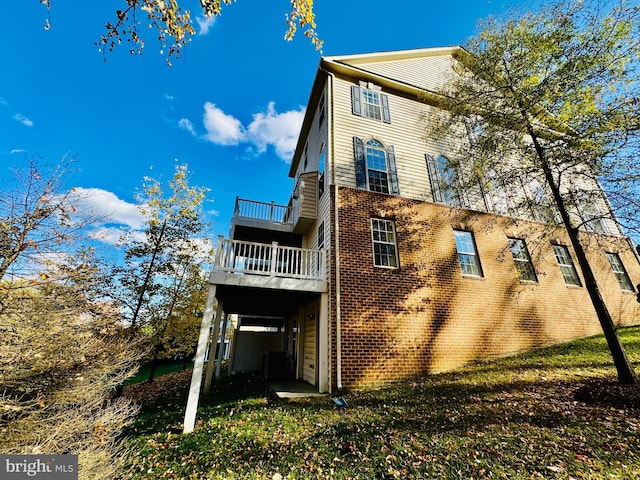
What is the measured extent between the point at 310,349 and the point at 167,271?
714 centimetres

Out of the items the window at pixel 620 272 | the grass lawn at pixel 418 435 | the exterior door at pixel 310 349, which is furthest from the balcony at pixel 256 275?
the window at pixel 620 272

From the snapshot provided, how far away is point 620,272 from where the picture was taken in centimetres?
1170

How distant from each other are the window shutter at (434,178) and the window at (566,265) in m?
5.54

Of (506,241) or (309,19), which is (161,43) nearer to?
(309,19)

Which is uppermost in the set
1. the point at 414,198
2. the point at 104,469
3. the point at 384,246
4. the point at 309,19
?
the point at 414,198

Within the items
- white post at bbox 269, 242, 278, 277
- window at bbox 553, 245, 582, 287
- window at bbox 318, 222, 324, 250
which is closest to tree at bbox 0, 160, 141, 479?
white post at bbox 269, 242, 278, 277

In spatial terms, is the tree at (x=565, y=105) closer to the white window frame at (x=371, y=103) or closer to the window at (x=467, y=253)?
the window at (x=467, y=253)

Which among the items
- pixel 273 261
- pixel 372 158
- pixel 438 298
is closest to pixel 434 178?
pixel 372 158

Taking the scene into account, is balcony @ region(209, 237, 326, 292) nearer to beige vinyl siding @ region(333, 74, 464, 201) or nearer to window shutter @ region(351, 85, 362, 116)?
beige vinyl siding @ region(333, 74, 464, 201)

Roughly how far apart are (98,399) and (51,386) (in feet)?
2.37

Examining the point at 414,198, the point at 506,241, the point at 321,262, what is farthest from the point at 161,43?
the point at 506,241

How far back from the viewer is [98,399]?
410 centimetres

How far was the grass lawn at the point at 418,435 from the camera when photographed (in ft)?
11.4

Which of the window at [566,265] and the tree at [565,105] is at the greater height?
the tree at [565,105]
